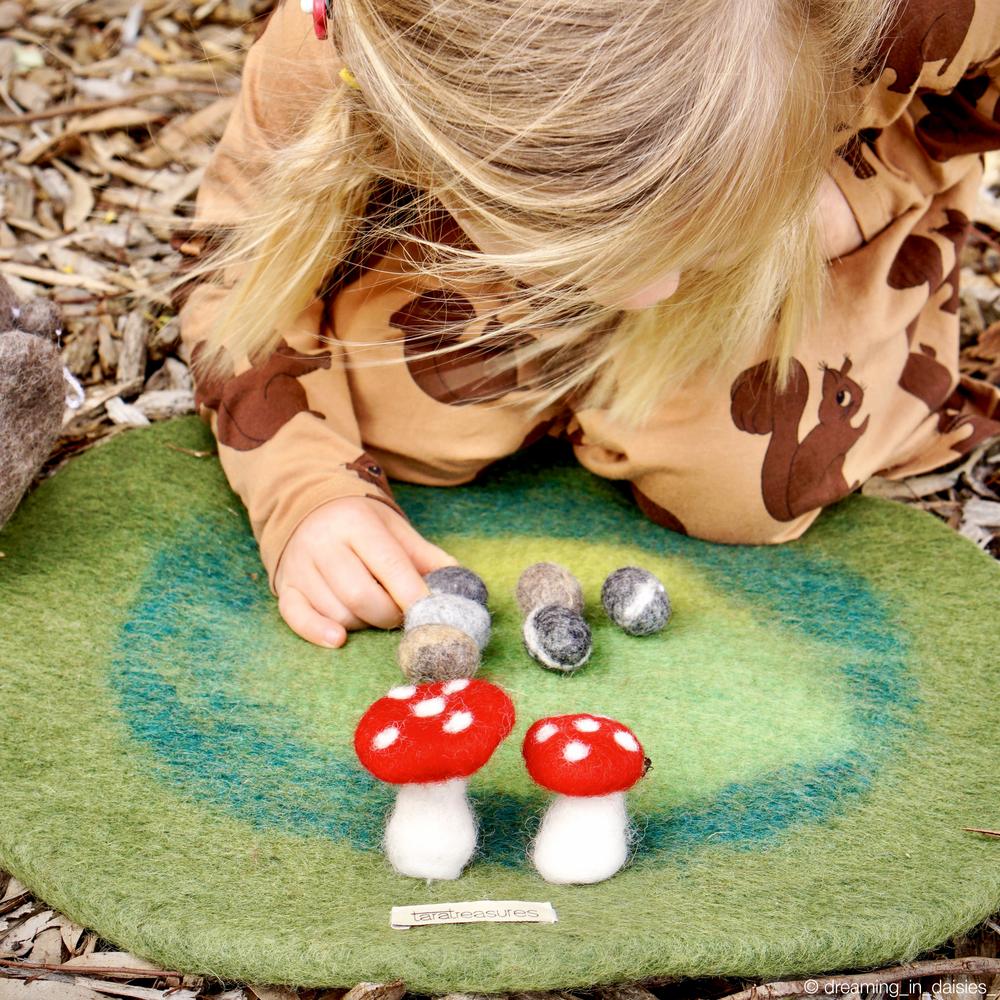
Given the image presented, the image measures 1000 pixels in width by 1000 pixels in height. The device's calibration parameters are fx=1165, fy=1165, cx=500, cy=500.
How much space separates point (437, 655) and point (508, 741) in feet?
0.40

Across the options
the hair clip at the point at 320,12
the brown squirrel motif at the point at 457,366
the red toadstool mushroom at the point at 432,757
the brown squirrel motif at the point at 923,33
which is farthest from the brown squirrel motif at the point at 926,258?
the red toadstool mushroom at the point at 432,757

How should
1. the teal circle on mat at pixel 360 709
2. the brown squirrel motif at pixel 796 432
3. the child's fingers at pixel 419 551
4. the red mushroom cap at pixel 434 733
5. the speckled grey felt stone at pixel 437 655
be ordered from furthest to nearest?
1. the brown squirrel motif at pixel 796 432
2. the child's fingers at pixel 419 551
3. the speckled grey felt stone at pixel 437 655
4. the teal circle on mat at pixel 360 709
5. the red mushroom cap at pixel 434 733

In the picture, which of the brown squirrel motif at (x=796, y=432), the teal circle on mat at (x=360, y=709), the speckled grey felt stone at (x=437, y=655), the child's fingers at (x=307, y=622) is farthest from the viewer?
the brown squirrel motif at (x=796, y=432)

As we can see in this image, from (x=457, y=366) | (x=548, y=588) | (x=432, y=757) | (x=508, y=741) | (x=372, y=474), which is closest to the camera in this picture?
(x=432, y=757)

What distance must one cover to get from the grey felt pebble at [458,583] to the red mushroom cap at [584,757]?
407 mm

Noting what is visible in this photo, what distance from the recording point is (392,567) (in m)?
1.43

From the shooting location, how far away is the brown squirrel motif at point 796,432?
5.33 feet

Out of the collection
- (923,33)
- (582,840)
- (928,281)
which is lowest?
(582,840)

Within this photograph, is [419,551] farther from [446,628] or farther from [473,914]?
[473,914]

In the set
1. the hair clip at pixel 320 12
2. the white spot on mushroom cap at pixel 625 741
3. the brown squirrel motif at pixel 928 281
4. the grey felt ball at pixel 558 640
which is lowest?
the grey felt ball at pixel 558 640

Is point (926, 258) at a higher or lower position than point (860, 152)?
lower

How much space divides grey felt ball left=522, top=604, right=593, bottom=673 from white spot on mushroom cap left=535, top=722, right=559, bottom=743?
300 mm

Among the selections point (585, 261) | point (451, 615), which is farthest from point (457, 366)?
point (585, 261)

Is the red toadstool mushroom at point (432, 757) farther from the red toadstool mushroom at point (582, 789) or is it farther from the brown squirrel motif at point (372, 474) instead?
the brown squirrel motif at point (372, 474)
